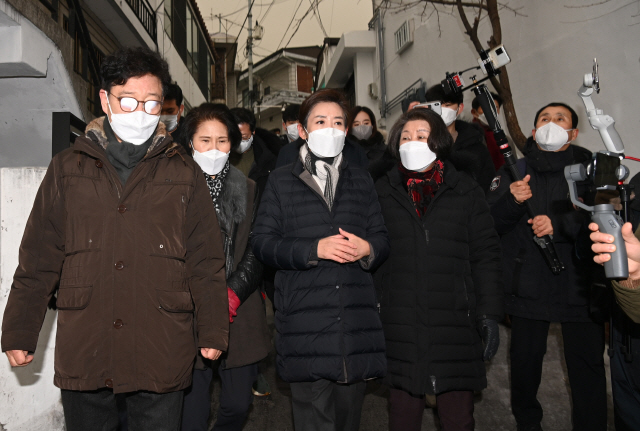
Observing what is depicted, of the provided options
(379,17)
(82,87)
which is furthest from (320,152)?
(379,17)

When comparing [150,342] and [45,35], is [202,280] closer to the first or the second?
[150,342]

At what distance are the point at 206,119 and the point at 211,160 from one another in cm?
30

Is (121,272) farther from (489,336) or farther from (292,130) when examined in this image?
(292,130)

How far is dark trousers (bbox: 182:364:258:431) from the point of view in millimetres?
3082

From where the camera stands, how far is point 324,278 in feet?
9.41

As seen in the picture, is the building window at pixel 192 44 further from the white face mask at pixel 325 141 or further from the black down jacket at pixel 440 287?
the black down jacket at pixel 440 287

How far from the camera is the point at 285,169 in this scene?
10.4 ft

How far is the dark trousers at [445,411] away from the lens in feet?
9.84

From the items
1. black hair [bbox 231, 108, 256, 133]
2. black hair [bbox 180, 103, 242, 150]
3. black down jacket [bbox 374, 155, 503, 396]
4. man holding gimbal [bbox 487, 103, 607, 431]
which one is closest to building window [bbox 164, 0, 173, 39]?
black hair [bbox 231, 108, 256, 133]

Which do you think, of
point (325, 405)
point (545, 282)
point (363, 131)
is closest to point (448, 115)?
point (363, 131)

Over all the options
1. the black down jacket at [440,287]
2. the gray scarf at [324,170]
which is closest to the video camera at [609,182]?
the black down jacket at [440,287]

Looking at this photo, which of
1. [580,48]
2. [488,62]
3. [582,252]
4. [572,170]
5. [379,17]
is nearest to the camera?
[572,170]

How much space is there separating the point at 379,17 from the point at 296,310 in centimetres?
1635

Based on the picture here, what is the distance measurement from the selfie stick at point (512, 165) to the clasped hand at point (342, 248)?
5.22 ft
